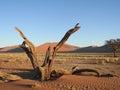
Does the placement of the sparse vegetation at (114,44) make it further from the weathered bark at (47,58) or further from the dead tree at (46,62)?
the weathered bark at (47,58)

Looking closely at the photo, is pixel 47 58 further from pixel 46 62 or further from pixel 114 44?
pixel 114 44

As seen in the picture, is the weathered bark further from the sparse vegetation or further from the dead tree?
the sparse vegetation

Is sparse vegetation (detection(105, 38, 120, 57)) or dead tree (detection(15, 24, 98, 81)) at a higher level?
sparse vegetation (detection(105, 38, 120, 57))

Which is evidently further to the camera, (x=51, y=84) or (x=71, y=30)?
(x=71, y=30)

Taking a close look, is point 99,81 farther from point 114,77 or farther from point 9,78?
point 9,78

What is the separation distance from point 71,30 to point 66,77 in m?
2.64

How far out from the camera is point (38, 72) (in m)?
16.0

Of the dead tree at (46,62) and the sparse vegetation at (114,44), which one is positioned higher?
the sparse vegetation at (114,44)

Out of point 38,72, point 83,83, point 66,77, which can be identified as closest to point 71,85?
point 83,83

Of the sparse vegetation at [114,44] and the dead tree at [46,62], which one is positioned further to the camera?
the sparse vegetation at [114,44]

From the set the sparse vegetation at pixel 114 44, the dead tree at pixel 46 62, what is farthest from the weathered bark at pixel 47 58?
the sparse vegetation at pixel 114 44

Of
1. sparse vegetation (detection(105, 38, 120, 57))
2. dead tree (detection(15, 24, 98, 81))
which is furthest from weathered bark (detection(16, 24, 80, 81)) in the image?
sparse vegetation (detection(105, 38, 120, 57))

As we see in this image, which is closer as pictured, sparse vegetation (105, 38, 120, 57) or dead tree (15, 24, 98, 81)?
dead tree (15, 24, 98, 81)

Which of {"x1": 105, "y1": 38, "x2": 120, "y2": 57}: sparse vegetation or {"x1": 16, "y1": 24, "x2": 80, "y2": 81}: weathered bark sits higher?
{"x1": 105, "y1": 38, "x2": 120, "y2": 57}: sparse vegetation
